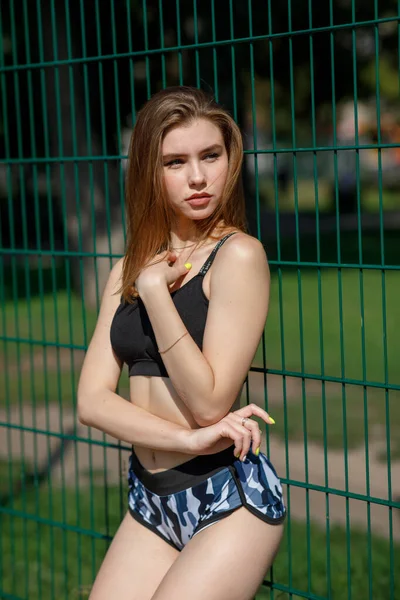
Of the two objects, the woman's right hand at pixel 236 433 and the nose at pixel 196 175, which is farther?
the nose at pixel 196 175

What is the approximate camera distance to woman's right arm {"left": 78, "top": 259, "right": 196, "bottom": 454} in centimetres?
263

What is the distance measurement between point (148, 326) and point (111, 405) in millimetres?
266

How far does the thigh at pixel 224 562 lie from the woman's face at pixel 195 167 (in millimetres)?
860

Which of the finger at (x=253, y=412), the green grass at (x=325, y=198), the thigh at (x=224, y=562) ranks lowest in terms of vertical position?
the green grass at (x=325, y=198)

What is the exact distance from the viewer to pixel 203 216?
2.70m

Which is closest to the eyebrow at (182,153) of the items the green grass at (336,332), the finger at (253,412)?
the finger at (253,412)

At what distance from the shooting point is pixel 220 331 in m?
2.49

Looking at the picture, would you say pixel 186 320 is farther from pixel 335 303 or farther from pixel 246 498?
pixel 335 303

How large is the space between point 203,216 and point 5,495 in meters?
3.41

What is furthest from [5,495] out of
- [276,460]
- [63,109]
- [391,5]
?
[391,5]

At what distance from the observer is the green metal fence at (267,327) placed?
3.05 m

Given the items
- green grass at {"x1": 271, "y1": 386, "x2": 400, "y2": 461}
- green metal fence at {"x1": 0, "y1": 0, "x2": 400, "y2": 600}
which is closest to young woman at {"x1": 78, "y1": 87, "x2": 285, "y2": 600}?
green metal fence at {"x1": 0, "y1": 0, "x2": 400, "y2": 600}

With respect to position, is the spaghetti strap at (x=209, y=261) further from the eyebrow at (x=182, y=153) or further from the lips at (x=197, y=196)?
the eyebrow at (x=182, y=153)

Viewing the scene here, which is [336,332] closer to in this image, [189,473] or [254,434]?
[189,473]
